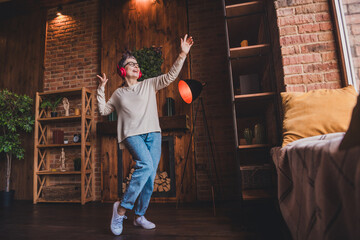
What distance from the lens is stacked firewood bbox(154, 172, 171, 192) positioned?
3605 mm

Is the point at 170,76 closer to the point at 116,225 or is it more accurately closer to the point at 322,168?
the point at 116,225

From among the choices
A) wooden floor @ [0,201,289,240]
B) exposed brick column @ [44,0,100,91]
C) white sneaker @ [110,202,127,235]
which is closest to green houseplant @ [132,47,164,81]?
exposed brick column @ [44,0,100,91]

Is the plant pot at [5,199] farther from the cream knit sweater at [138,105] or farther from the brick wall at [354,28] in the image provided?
the brick wall at [354,28]

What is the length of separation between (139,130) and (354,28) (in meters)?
1.96

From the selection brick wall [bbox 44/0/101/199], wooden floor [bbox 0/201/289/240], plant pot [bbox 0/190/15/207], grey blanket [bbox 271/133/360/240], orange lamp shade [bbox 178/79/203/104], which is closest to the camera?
grey blanket [bbox 271/133/360/240]

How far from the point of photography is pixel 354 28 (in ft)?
6.55

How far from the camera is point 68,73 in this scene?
4621mm

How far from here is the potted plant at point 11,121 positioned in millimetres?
4066

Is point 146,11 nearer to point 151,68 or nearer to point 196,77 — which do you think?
point 151,68

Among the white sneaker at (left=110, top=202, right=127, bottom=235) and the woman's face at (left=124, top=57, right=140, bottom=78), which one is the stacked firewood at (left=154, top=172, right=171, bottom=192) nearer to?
the white sneaker at (left=110, top=202, right=127, bottom=235)

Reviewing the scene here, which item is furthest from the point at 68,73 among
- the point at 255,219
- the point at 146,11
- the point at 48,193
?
the point at 255,219

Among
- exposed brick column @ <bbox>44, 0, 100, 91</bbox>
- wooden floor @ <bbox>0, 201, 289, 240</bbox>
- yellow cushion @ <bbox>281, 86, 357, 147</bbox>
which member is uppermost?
exposed brick column @ <bbox>44, 0, 100, 91</bbox>

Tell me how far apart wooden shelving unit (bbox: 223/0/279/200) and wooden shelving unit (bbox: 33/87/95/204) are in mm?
2503

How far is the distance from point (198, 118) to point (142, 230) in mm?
2023
